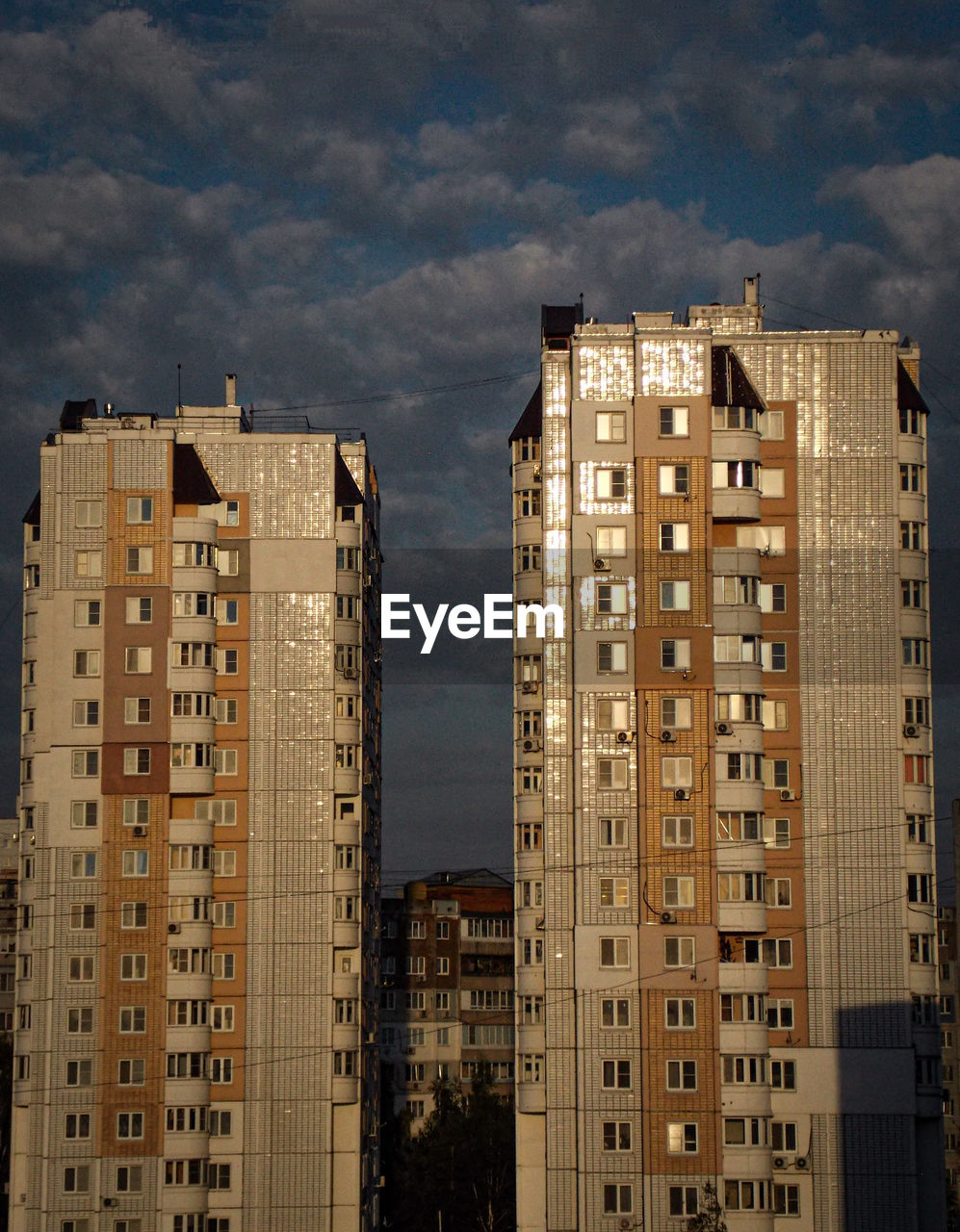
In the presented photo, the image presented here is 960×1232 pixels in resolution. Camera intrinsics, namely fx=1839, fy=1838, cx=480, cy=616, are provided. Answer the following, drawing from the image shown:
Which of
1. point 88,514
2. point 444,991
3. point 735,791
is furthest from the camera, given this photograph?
point 444,991

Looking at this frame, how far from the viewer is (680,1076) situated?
5612cm

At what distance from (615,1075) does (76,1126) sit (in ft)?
62.0

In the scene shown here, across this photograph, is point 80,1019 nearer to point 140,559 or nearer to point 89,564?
point 89,564

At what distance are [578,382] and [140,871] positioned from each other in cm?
2267

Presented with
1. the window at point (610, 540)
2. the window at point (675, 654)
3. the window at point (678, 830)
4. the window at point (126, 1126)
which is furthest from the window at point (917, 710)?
the window at point (126, 1126)

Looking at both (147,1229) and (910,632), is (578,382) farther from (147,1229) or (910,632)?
(147,1229)

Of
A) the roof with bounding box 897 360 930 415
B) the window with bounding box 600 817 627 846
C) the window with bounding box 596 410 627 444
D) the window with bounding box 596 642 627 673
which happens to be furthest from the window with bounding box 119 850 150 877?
the roof with bounding box 897 360 930 415

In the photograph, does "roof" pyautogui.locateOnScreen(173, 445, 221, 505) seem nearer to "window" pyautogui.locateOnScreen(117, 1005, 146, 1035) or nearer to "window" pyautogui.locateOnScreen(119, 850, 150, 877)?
"window" pyautogui.locateOnScreen(119, 850, 150, 877)

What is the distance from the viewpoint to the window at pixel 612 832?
58.1 meters

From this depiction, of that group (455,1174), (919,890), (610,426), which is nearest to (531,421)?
(610,426)

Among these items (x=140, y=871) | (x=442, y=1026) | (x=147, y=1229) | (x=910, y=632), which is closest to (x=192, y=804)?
(x=140, y=871)

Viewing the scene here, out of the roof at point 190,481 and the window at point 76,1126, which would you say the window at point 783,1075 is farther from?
the roof at point 190,481

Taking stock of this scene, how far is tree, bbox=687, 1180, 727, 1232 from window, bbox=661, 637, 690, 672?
1591 centimetres

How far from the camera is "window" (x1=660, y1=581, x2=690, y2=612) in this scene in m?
59.2
